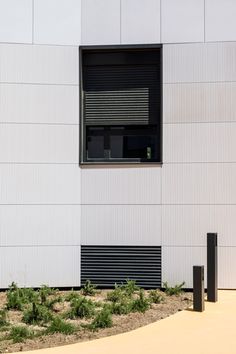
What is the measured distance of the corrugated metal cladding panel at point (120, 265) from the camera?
11.1 m

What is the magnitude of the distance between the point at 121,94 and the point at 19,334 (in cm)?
593

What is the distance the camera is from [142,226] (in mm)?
11141

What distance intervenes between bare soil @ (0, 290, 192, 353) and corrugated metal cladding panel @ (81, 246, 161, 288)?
0.43 m

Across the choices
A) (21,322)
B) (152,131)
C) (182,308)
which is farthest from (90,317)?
(152,131)

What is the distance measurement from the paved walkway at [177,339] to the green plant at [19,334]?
54 centimetres

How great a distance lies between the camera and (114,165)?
11219 mm

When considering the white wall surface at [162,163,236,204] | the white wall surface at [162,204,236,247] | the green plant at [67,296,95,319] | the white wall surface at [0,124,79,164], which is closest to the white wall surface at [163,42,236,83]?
the white wall surface at [162,163,236,204]

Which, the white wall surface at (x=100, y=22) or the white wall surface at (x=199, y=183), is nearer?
the white wall surface at (x=199, y=183)

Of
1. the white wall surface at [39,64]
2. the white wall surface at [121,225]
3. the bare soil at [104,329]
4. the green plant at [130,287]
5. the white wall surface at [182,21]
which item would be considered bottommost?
the bare soil at [104,329]

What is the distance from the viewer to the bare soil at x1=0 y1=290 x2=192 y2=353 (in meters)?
7.12

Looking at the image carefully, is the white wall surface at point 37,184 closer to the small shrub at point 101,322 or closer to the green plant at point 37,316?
the green plant at point 37,316

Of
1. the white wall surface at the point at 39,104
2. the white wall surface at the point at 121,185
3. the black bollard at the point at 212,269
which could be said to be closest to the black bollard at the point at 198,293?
the black bollard at the point at 212,269

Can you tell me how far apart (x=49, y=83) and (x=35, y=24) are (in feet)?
4.34

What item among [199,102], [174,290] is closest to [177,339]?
[174,290]
